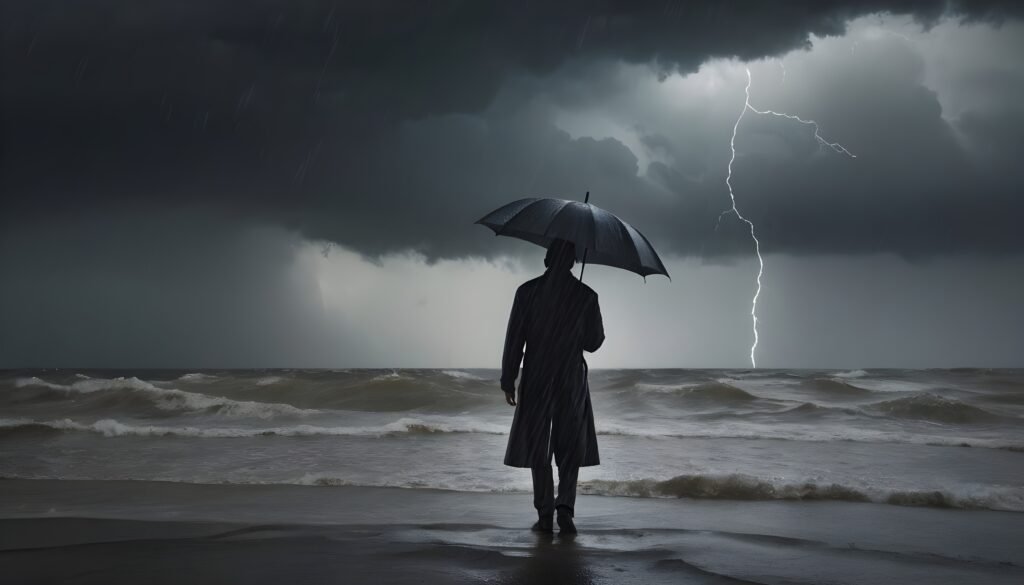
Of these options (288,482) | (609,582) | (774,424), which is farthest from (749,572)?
(774,424)

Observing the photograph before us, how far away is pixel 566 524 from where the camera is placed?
4883mm

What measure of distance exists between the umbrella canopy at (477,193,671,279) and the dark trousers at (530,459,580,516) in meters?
1.37

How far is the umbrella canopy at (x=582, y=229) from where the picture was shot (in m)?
4.73

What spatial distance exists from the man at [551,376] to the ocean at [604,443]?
1.15 meters

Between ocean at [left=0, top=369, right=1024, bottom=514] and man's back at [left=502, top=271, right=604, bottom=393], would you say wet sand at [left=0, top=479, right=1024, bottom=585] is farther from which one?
man's back at [left=502, top=271, right=604, bottom=393]

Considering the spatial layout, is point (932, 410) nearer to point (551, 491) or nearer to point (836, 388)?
point (836, 388)

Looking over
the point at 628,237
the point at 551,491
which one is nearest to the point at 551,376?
the point at 551,491

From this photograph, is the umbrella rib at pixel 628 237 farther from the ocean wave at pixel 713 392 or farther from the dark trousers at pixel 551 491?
the ocean wave at pixel 713 392

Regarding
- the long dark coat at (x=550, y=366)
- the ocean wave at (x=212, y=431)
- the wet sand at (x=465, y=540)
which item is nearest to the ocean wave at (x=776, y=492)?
the wet sand at (x=465, y=540)

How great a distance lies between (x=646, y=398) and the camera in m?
20.4

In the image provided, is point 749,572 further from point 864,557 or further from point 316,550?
→ point 316,550

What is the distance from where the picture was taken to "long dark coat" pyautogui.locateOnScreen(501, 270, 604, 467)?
4949mm

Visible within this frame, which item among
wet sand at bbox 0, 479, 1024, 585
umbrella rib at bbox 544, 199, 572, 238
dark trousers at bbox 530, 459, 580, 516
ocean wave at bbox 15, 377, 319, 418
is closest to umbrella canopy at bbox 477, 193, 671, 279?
umbrella rib at bbox 544, 199, 572, 238

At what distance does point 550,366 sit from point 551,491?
84 centimetres
